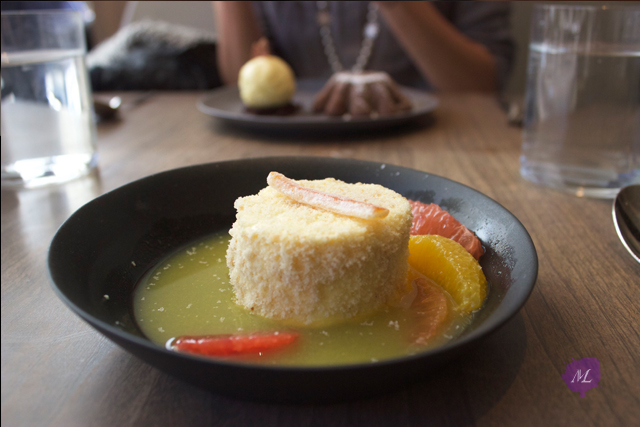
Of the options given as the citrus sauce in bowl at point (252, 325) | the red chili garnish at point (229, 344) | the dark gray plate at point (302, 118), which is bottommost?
the citrus sauce in bowl at point (252, 325)

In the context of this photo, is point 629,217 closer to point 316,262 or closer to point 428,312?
point 428,312

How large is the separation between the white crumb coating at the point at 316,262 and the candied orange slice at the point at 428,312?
0.04 meters

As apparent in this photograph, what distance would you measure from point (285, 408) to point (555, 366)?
35 centimetres

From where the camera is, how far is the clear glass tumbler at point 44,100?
125 cm

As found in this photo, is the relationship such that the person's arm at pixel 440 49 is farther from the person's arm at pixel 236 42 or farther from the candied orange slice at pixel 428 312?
the candied orange slice at pixel 428 312

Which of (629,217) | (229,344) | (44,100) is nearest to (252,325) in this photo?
(229,344)

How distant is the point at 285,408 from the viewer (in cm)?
55

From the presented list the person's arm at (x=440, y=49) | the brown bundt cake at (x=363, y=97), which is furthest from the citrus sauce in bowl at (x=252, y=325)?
the person's arm at (x=440, y=49)

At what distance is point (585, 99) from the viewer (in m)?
1.22

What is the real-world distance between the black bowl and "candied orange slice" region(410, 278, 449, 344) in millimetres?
48

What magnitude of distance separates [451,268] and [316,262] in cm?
23

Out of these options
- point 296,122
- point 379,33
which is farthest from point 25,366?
point 379,33

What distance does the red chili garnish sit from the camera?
2.01ft

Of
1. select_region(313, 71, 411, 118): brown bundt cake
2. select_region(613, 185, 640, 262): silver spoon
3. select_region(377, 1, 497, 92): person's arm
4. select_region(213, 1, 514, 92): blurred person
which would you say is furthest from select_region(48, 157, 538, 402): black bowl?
select_region(377, 1, 497, 92): person's arm
